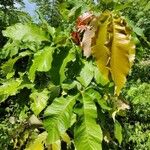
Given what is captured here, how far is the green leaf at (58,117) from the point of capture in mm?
2394

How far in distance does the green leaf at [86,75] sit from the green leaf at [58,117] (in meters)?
0.11

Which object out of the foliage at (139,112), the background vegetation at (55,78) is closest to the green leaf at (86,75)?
the background vegetation at (55,78)

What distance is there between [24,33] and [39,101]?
1.49ft

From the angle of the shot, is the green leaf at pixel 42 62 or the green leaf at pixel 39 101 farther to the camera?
the green leaf at pixel 39 101

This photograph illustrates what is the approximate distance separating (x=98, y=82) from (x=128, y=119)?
298 centimetres

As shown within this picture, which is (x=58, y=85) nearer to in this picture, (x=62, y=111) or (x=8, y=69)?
(x=62, y=111)

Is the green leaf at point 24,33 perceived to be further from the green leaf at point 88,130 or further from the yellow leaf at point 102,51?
the yellow leaf at point 102,51

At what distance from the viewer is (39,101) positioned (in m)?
2.80

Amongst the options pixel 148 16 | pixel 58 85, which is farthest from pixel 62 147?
pixel 148 16

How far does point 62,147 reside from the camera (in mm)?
3102

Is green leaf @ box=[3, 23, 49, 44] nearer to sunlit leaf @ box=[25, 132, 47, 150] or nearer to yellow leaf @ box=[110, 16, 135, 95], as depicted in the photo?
sunlit leaf @ box=[25, 132, 47, 150]

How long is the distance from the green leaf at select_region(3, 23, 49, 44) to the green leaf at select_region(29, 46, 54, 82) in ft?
0.47

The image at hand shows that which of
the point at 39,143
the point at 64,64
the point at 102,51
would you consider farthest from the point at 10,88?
the point at 102,51

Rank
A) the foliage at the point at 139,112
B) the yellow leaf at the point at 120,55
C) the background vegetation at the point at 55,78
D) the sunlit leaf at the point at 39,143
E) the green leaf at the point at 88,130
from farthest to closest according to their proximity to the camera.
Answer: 1. the foliage at the point at 139,112
2. the sunlit leaf at the point at 39,143
3. the background vegetation at the point at 55,78
4. the green leaf at the point at 88,130
5. the yellow leaf at the point at 120,55
